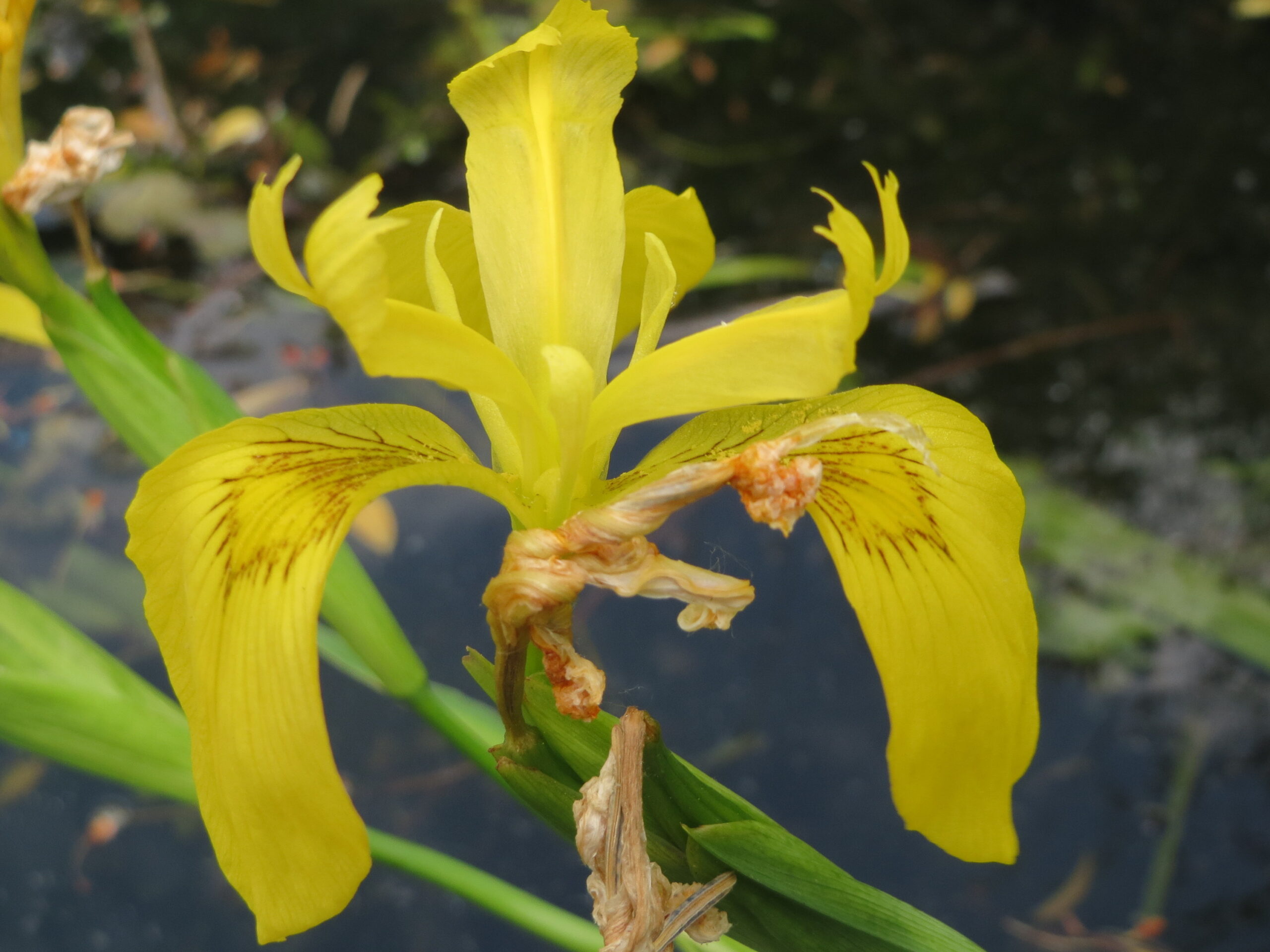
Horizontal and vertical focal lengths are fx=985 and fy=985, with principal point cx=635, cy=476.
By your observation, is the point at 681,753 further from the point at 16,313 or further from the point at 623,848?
the point at 16,313

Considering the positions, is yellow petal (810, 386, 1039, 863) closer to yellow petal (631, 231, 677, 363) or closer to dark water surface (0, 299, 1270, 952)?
yellow petal (631, 231, 677, 363)

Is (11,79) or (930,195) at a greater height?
(11,79)

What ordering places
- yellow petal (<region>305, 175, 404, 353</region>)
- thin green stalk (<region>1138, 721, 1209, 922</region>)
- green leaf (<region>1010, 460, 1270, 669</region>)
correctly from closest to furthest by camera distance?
yellow petal (<region>305, 175, 404, 353</region>) < thin green stalk (<region>1138, 721, 1209, 922</region>) < green leaf (<region>1010, 460, 1270, 669</region>)

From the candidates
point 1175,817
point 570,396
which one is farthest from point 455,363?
point 1175,817

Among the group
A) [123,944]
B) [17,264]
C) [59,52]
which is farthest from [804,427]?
[59,52]

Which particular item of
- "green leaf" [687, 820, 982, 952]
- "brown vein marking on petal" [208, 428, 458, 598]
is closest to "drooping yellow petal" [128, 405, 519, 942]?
"brown vein marking on petal" [208, 428, 458, 598]

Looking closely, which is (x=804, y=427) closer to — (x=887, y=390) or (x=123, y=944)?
(x=887, y=390)

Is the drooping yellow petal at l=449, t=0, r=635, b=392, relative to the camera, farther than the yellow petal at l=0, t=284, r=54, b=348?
No
